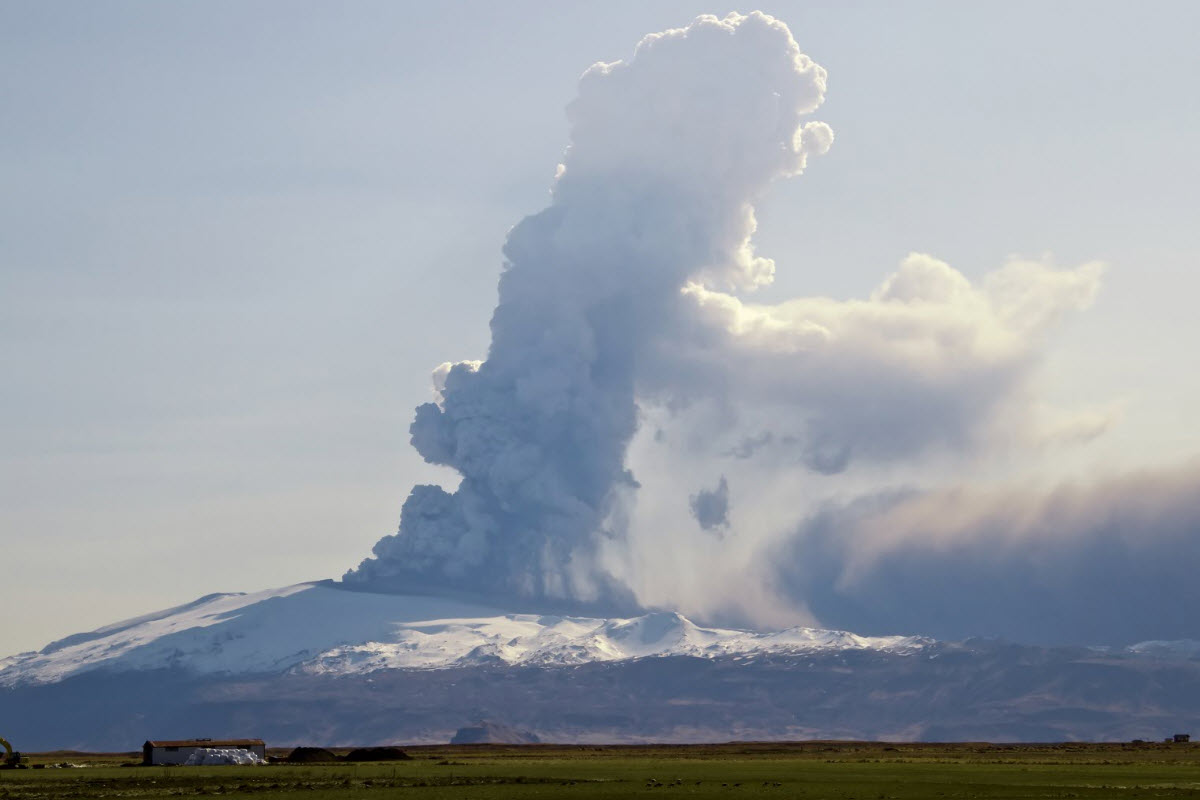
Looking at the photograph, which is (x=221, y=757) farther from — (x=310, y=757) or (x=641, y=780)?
(x=641, y=780)

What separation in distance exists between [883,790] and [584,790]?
18433mm

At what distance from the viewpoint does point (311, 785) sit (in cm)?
11238

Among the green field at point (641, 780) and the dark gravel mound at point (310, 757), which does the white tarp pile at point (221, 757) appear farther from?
the green field at point (641, 780)

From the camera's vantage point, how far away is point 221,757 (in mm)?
156125

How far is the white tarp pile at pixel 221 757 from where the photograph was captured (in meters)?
154

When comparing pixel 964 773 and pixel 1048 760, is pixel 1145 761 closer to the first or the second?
pixel 1048 760

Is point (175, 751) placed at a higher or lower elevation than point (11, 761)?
higher

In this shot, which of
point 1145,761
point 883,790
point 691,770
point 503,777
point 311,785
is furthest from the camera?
point 1145,761

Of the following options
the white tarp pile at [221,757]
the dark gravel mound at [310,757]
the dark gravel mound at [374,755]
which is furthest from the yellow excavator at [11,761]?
the dark gravel mound at [374,755]

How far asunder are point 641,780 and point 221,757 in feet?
178

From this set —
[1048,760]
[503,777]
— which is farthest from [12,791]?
[1048,760]

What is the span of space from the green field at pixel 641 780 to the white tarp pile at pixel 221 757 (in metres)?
6.26

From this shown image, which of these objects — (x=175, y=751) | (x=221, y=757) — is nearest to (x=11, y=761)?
(x=175, y=751)

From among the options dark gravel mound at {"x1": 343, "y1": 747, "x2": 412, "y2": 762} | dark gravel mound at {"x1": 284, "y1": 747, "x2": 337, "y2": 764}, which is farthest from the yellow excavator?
dark gravel mound at {"x1": 343, "y1": 747, "x2": 412, "y2": 762}
